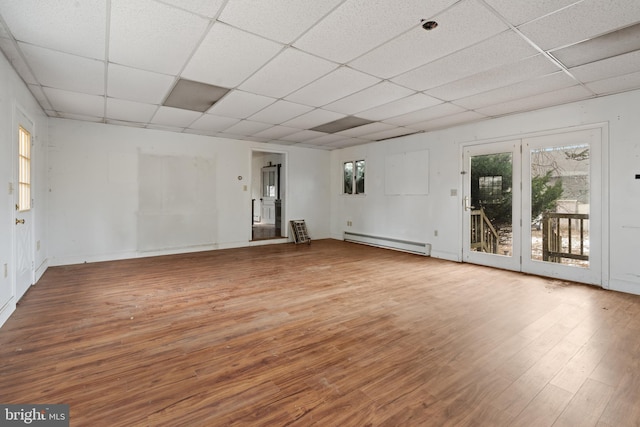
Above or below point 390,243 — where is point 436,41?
above

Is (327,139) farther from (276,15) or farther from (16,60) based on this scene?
(16,60)

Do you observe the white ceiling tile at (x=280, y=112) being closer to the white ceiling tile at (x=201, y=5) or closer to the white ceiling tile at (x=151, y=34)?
the white ceiling tile at (x=151, y=34)

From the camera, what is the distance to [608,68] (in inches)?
124

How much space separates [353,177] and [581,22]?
5811mm

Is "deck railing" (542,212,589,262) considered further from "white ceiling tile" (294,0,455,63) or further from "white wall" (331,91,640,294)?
"white ceiling tile" (294,0,455,63)

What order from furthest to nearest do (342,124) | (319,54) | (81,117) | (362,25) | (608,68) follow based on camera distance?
1. (342,124)
2. (81,117)
3. (608,68)
4. (319,54)
5. (362,25)

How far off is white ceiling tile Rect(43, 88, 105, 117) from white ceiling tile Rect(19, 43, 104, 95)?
22cm

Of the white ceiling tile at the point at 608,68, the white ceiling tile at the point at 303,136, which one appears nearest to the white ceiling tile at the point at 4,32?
the white ceiling tile at the point at 303,136

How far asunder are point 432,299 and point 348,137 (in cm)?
428

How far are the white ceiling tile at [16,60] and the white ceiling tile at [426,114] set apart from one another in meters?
4.66

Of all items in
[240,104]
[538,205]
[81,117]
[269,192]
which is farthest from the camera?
[269,192]

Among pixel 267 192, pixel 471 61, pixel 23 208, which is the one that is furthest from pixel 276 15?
pixel 267 192

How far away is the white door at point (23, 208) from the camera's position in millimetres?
3381

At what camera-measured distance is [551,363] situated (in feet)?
7.23
